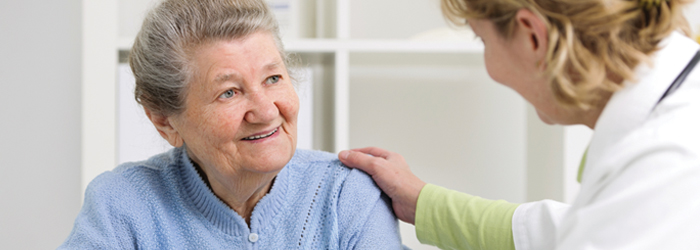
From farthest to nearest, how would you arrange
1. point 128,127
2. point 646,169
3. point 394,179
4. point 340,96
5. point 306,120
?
point 306,120
point 128,127
point 340,96
point 394,179
point 646,169

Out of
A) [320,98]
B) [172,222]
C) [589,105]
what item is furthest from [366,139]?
[589,105]

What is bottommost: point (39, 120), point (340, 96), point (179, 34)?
point (39, 120)

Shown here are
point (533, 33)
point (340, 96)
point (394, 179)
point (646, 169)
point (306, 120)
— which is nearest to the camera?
point (646, 169)

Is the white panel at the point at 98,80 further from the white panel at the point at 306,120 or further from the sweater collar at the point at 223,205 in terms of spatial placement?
the white panel at the point at 306,120

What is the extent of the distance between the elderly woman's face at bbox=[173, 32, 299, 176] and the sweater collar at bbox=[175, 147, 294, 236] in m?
0.10

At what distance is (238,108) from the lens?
42.8 inches

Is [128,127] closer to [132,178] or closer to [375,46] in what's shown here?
[132,178]

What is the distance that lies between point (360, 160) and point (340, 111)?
56 centimetres

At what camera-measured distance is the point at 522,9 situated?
0.74m

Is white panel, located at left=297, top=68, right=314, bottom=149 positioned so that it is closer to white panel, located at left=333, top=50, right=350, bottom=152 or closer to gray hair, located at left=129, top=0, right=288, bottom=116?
white panel, located at left=333, top=50, right=350, bottom=152

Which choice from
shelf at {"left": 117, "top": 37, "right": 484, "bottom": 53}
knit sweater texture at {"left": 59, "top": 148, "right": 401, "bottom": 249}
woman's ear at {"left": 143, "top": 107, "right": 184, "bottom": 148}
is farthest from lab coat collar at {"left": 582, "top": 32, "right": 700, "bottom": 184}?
shelf at {"left": 117, "top": 37, "right": 484, "bottom": 53}

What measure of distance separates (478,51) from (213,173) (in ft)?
3.38

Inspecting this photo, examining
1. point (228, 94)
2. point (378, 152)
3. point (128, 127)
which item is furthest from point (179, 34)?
point (128, 127)

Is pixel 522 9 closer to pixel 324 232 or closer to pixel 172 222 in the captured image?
pixel 324 232
